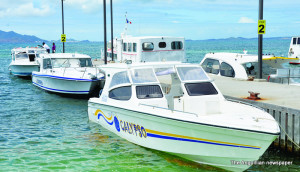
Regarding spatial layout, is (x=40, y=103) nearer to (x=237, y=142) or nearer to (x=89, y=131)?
(x=89, y=131)

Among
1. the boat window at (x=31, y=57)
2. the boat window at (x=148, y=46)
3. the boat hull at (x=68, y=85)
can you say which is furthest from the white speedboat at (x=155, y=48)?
the boat window at (x=31, y=57)

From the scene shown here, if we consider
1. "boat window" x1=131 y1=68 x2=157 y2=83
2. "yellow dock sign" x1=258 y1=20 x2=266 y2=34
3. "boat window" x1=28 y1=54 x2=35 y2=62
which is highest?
"yellow dock sign" x1=258 y1=20 x2=266 y2=34

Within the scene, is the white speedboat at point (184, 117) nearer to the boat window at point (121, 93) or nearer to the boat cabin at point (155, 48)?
the boat window at point (121, 93)

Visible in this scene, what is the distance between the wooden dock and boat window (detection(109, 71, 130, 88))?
383 cm

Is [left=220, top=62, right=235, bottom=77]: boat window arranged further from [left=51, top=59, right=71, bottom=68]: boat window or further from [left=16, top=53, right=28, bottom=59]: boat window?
[left=16, top=53, right=28, bottom=59]: boat window

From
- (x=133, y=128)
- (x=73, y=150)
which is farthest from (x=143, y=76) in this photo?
(x=73, y=150)

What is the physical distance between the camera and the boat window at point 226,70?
57.8ft

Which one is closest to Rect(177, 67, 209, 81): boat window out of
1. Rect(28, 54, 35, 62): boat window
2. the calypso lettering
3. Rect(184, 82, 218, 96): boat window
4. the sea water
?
Rect(184, 82, 218, 96): boat window

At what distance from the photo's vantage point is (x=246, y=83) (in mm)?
16109

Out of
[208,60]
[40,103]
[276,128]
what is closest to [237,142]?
[276,128]

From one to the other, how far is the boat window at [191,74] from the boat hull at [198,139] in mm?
2075

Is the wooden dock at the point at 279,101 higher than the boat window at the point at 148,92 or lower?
lower

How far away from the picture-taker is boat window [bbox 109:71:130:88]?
10962mm

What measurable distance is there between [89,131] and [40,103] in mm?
7471
